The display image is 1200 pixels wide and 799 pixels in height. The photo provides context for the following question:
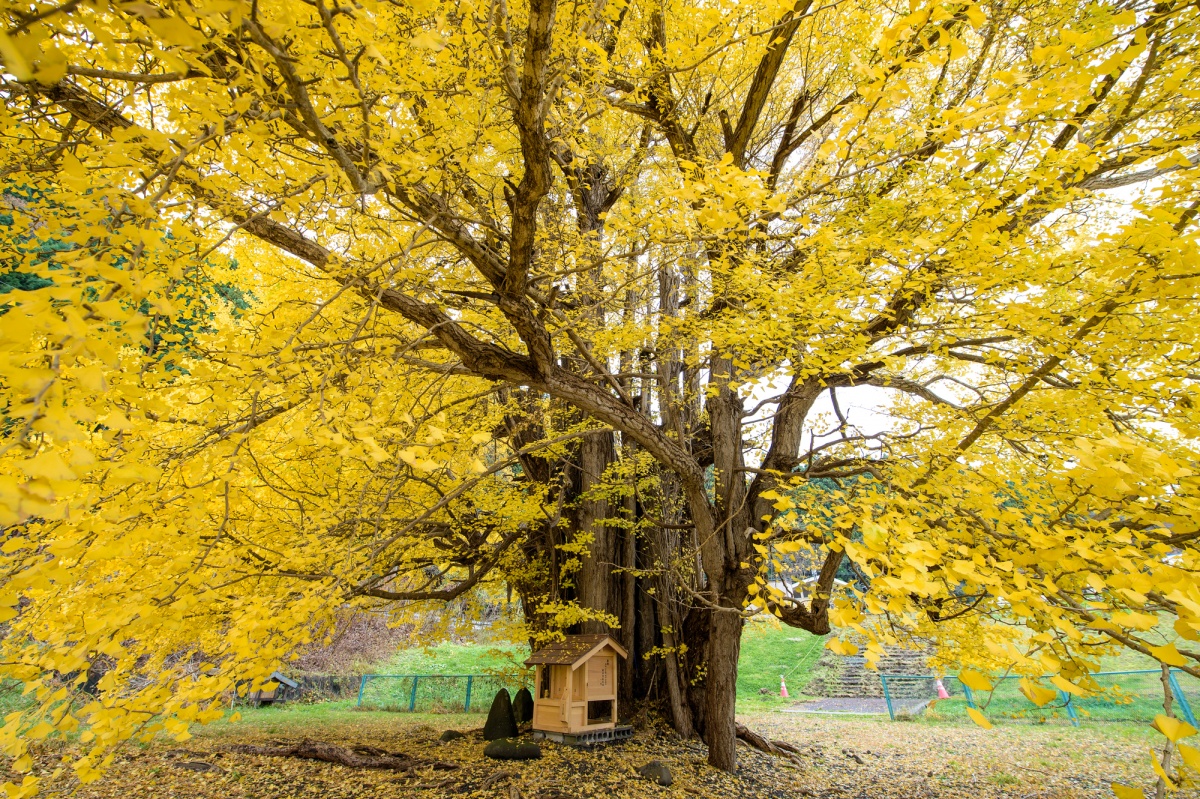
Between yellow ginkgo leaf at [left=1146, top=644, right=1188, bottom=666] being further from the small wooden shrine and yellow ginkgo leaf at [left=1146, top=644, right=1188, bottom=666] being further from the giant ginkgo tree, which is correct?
the small wooden shrine

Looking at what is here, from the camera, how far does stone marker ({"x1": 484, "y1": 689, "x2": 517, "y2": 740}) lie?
641cm

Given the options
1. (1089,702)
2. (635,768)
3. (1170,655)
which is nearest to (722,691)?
(635,768)

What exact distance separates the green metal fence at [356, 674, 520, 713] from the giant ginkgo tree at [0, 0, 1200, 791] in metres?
4.96

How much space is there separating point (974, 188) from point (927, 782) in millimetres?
5715

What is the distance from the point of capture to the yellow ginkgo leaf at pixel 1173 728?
114cm

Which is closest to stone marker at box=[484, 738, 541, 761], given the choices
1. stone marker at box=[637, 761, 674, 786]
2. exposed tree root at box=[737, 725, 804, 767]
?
stone marker at box=[637, 761, 674, 786]

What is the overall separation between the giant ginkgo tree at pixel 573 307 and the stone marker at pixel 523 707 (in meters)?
1.18

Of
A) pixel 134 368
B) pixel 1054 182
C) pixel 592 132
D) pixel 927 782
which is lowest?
pixel 927 782

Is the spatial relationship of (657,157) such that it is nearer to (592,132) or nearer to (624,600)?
(592,132)

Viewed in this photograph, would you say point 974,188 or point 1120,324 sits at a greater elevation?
point 974,188

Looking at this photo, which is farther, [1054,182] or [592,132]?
[592,132]

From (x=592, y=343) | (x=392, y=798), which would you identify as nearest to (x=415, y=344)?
(x=592, y=343)

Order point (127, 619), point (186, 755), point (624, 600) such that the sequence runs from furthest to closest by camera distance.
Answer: point (624, 600)
point (186, 755)
point (127, 619)

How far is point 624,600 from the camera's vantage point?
7.23 meters
